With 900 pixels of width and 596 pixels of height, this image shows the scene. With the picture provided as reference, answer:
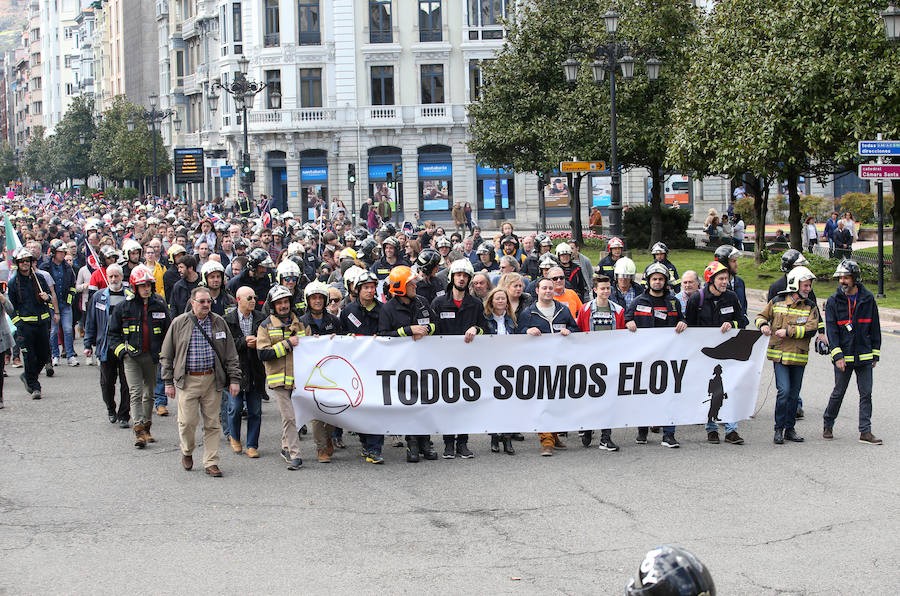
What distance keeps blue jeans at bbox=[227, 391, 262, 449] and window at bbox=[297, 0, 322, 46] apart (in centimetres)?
5450

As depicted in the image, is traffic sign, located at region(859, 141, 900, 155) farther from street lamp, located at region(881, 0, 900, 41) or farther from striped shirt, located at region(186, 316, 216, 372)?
striped shirt, located at region(186, 316, 216, 372)

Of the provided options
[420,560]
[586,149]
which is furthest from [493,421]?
[586,149]

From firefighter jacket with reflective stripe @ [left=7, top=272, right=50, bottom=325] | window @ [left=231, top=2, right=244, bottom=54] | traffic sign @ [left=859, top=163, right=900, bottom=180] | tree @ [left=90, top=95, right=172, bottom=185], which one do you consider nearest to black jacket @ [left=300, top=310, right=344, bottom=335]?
firefighter jacket with reflective stripe @ [left=7, top=272, right=50, bottom=325]

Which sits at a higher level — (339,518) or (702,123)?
(702,123)

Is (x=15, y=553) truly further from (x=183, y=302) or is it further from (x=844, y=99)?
(x=844, y=99)

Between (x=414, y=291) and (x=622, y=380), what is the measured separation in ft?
7.18

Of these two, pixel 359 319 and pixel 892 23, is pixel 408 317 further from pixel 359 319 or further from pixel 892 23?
pixel 892 23

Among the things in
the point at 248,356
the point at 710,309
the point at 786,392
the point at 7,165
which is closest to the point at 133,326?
the point at 248,356

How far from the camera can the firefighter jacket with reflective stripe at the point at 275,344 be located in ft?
36.9

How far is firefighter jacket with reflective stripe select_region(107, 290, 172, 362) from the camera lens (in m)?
12.3

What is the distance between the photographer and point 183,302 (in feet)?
45.5

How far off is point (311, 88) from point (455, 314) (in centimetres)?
5442

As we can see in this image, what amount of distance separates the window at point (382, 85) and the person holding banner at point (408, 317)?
5375cm

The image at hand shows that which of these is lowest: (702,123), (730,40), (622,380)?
(622,380)
